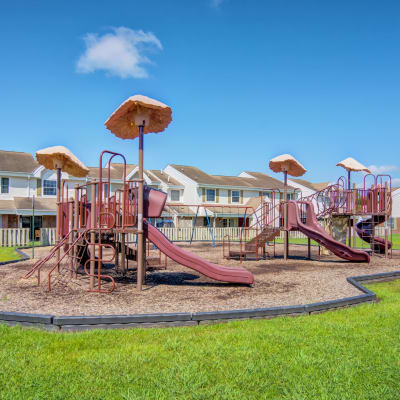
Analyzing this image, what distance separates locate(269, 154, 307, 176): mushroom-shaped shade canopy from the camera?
1761cm

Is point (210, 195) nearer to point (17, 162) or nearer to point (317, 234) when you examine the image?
point (17, 162)

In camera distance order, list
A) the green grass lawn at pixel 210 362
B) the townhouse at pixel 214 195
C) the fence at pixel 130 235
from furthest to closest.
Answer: the townhouse at pixel 214 195 → the fence at pixel 130 235 → the green grass lawn at pixel 210 362

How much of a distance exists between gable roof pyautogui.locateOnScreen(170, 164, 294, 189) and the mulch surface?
33227 millimetres

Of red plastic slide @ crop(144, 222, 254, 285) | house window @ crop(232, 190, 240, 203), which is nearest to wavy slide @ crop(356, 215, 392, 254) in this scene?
red plastic slide @ crop(144, 222, 254, 285)

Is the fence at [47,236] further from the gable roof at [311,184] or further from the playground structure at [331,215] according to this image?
the gable roof at [311,184]

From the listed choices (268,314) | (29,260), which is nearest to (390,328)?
→ (268,314)

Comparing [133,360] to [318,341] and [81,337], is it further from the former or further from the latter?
[318,341]

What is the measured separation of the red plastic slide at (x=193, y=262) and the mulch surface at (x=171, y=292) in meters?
0.29

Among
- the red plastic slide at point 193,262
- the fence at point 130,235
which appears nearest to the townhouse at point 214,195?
the fence at point 130,235

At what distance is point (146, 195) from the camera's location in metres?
9.98

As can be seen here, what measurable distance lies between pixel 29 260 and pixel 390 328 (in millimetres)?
14369

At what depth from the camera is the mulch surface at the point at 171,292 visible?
7.72 metres

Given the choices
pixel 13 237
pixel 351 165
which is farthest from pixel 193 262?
pixel 13 237

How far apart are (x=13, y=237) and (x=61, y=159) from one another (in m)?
14.1
